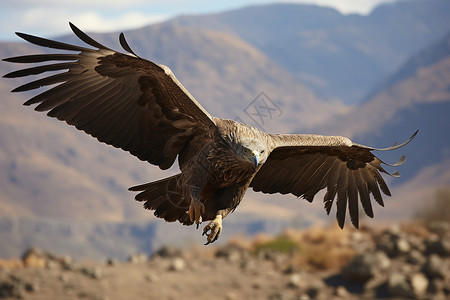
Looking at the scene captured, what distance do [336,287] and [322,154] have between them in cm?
1453

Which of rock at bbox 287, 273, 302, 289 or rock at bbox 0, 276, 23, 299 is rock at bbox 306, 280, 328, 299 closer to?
rock at bbox 287, 273, 302, 289

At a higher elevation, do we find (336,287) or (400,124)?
(400,124)

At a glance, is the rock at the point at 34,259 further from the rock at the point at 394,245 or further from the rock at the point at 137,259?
the rock at the point at 394,245

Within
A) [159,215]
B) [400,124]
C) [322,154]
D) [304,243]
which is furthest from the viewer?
[400,124]

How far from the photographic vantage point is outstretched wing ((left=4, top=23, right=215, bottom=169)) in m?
7.70

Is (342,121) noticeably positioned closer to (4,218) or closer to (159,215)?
(4,218)

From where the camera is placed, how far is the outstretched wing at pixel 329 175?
935cm

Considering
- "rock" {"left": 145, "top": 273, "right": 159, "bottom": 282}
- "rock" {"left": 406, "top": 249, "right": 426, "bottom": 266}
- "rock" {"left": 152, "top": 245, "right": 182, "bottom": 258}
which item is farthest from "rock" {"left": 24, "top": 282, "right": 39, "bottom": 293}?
"rock" {"left": 406, "top": 249, "right": 426, "bottom": 266}

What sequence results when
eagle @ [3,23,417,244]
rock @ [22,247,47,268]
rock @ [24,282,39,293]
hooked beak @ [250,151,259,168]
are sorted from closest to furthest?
hooked beak @ [250,151,259,168] → eagle @ [3,23,417,244] → rock @ [24,282,39,293] → rock @ [22,247,47,268]

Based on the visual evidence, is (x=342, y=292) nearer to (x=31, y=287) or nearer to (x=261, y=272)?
(x=261, y=272)

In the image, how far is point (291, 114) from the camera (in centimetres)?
14900

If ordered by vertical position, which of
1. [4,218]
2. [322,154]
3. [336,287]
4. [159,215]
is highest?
[4,218]

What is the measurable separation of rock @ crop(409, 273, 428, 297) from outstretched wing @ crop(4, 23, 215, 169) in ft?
51.1

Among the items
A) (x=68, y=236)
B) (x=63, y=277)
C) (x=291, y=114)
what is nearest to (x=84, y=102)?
(x=63, y=277)
